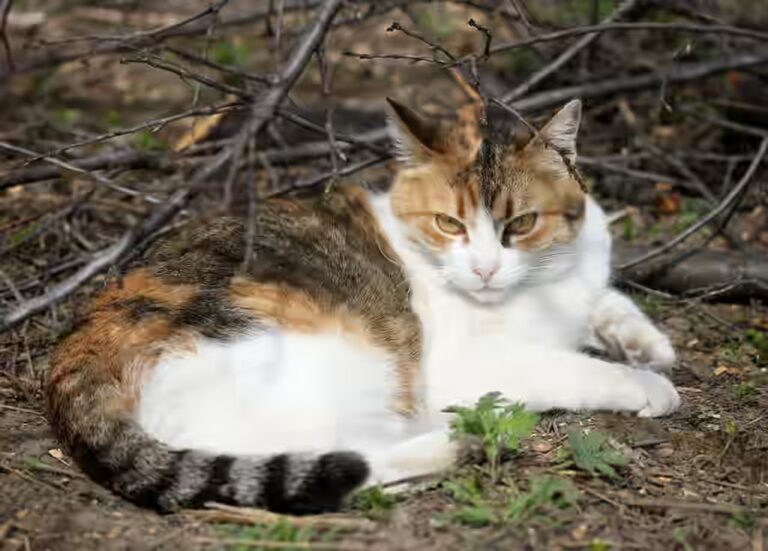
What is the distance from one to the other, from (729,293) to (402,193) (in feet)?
5.92

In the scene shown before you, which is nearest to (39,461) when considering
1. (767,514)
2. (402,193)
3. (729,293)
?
(402,193)

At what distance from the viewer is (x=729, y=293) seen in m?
4.30

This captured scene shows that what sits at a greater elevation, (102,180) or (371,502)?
(102,180)

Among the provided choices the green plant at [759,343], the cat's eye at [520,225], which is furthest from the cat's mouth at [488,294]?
the green plant at [759,343]

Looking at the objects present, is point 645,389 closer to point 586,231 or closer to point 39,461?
point 586,231

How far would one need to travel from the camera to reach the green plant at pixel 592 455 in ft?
9.09

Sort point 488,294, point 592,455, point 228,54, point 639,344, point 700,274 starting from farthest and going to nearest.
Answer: point 228,54 → point 700,274 → point 639,344 → point 488,294 → point 592,455

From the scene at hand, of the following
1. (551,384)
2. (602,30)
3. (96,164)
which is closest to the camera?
(551,384)

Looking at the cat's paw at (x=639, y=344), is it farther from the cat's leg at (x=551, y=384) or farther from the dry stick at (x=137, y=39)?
the dry stick at (x=137, y=39)

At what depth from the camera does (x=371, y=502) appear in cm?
258

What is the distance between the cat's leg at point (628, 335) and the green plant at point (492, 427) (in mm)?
890

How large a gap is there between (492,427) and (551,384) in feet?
1.66

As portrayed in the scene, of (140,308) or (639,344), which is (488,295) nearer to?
(639,344)

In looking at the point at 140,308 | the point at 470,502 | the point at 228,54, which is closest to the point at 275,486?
the point at 470,502
